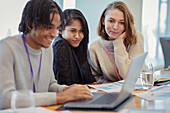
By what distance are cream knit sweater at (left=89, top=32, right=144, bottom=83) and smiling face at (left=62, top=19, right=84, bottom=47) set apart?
367mm

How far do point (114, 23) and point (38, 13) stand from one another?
1103mm

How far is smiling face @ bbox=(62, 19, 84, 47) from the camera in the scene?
6.52 ft

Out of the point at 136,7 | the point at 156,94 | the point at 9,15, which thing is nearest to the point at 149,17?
the point at 136,7

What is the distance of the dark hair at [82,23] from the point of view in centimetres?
199

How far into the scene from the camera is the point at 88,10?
15.2 ft

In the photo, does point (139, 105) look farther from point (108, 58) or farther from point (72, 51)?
point (108, 58)

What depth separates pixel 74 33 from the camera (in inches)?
78.6

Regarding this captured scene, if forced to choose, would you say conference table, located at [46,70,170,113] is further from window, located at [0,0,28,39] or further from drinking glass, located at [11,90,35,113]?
window, located at [0,0,28,39]

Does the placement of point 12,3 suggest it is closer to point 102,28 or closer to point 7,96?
point 102,28

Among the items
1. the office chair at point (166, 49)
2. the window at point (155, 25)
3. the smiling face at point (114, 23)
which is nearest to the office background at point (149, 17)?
the window at point (155, 25)

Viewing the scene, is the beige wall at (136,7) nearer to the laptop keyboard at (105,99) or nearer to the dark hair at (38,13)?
the dark hair at (38,13)

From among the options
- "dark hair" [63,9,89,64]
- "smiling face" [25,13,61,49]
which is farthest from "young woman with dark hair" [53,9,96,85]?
"smiling face" [25,13,61,49]

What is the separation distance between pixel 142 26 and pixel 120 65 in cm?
268

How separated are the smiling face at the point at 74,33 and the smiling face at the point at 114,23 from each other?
415mm
